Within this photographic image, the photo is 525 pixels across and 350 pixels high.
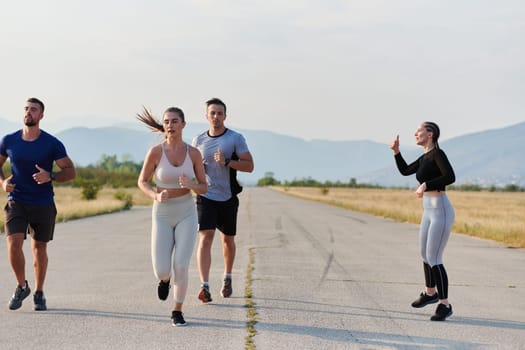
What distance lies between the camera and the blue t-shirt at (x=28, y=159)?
7.04m

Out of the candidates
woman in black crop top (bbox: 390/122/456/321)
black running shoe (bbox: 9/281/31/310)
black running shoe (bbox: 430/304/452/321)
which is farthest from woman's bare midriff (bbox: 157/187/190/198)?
black running shoe (bbox: 430/304/452/321)

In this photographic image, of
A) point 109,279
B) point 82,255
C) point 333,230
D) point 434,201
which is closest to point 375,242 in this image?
point 333,230

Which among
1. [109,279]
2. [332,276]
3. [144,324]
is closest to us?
[144,324]

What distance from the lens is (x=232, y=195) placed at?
25.8ft

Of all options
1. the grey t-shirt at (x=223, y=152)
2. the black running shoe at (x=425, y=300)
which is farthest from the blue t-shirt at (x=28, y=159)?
the black running shoe at (x=425, y=300)

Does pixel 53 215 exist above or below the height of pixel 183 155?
below

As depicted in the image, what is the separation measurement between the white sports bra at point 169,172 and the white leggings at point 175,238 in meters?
0.16

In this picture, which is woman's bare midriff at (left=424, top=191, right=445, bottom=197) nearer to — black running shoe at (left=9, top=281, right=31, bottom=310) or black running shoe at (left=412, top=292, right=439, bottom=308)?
black running shoe at (left=412, top=292, right=439, bottom=308)

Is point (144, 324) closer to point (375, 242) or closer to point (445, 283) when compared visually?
point (445, 283)

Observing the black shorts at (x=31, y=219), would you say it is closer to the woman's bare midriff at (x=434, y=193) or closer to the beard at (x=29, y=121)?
the beard at (x=29, y=121)

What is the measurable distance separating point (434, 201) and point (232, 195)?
227cm

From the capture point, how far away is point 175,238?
6.41 m

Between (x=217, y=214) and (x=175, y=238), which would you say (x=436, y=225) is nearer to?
(x=217, y=214)

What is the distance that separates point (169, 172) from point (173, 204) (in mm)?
303
